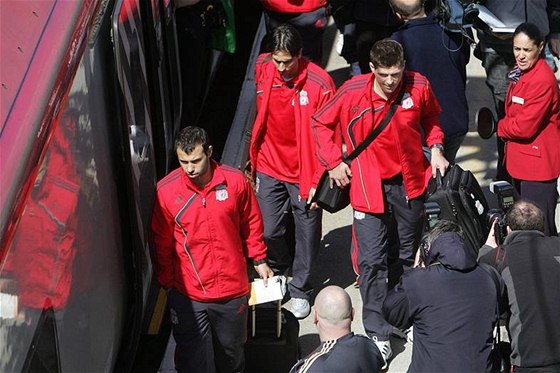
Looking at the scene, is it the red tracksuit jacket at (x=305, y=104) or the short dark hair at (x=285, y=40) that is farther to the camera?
the red tracksuit jacket at (x=305, y=104)

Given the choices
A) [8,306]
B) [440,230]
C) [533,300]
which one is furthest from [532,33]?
[8,306]

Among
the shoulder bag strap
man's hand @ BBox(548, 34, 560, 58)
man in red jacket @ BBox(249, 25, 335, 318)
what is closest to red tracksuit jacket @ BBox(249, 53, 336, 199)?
man in red jacket @ BBox(249, 25, 335, 318)

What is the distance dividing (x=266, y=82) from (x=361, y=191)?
2.84 feet

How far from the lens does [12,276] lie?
4137 millimetres

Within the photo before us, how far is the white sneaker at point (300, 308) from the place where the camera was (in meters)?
7.07

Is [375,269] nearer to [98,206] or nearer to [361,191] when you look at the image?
[361,191]

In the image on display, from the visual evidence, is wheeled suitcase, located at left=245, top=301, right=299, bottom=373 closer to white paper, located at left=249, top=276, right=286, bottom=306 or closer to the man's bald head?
white paper, located at left=249, top=276, right=286, bottom=306

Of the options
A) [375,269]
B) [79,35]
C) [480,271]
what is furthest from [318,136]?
[79,35]

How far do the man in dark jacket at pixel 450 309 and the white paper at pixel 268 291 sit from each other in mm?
764

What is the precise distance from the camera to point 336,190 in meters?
6.66

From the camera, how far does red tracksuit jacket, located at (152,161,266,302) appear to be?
5844 millimetres

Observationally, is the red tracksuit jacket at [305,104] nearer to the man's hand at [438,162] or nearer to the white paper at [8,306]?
the man's hand at [438,162]

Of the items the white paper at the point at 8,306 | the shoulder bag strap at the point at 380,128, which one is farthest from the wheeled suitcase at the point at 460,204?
the white paper at the point at 8,306

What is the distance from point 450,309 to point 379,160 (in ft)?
4.80
